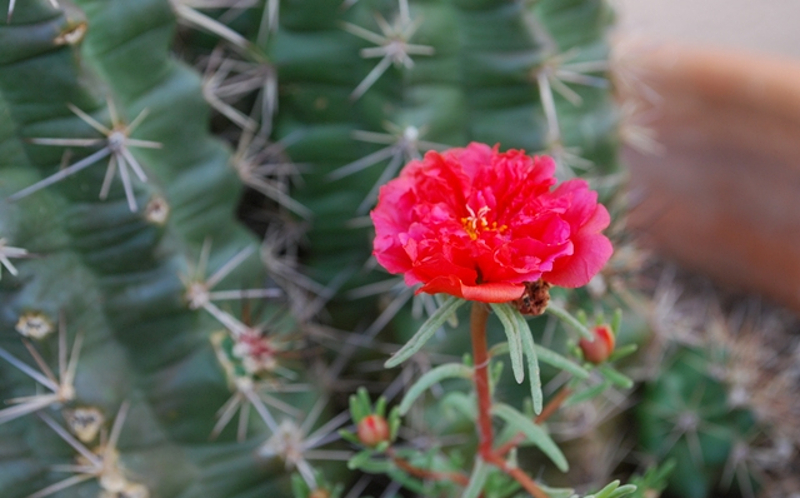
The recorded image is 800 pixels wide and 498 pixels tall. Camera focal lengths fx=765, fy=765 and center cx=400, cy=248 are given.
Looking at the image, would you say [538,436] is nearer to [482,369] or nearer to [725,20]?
[482,369]

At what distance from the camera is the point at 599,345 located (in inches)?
30.3

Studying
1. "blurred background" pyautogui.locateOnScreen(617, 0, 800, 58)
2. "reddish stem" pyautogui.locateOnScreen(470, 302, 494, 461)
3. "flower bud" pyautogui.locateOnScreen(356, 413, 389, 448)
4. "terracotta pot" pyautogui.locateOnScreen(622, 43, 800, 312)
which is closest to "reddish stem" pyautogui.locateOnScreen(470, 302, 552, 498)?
"reddish stem" pyautogui.locateOnScreen(470, 302, 494, 461)

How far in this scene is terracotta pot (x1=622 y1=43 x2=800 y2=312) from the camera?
1.55 m

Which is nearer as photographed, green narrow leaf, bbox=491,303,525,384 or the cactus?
green narrow leaf, bbox=491,303,525,384

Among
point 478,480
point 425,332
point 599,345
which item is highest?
point 425,332

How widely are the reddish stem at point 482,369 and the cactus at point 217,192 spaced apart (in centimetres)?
2

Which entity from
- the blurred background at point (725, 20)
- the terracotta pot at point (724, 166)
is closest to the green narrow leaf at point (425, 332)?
the terracotta pot at point (724, 166)

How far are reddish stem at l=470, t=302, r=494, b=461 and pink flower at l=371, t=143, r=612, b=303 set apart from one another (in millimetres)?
70

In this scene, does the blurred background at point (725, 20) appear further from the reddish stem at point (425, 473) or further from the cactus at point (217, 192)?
the reddish stem at point (425, 473)

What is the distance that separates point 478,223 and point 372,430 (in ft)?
0.90

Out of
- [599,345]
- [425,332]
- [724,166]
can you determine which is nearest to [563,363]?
[599,345]

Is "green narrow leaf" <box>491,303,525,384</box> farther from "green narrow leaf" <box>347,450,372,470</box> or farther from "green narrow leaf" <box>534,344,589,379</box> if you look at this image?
"green narrow leaf" <box>347,450,372,470</box>

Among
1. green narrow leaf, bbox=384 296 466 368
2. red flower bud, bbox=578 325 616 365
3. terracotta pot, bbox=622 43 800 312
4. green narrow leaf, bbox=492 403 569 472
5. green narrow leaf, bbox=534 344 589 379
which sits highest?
green narrow leaf, bbox=384 296 466 368

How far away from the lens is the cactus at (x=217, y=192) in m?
0.87
